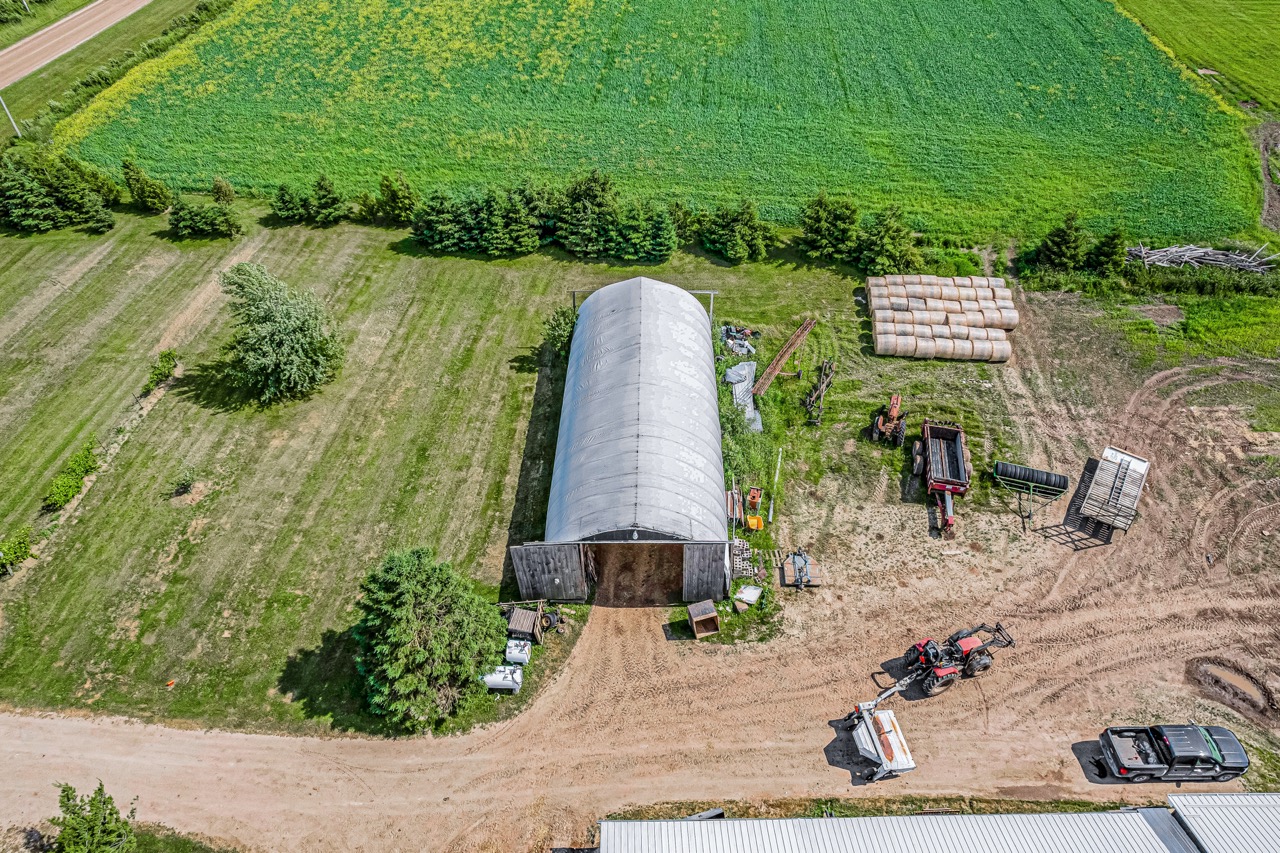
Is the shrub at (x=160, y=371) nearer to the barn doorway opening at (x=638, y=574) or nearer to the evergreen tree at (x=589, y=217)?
the evergreen tree at (x=589, y=217)

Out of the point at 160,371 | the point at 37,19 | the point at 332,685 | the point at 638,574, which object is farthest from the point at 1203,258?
the point at 37,19

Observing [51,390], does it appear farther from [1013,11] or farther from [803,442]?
[1013,11]

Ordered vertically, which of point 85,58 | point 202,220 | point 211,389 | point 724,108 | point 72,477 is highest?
point 85,58

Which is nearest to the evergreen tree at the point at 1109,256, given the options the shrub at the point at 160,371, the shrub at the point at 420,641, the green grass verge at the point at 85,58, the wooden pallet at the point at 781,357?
the wooden pallet at the point at 781,357

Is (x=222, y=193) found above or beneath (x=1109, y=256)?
above

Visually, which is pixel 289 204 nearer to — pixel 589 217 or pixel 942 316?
pixel 589 217

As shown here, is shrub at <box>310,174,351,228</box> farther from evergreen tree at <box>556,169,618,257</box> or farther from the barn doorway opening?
the barn doorway opening

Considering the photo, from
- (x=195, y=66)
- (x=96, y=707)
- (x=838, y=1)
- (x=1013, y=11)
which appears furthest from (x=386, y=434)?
(x=1013, y=11)
